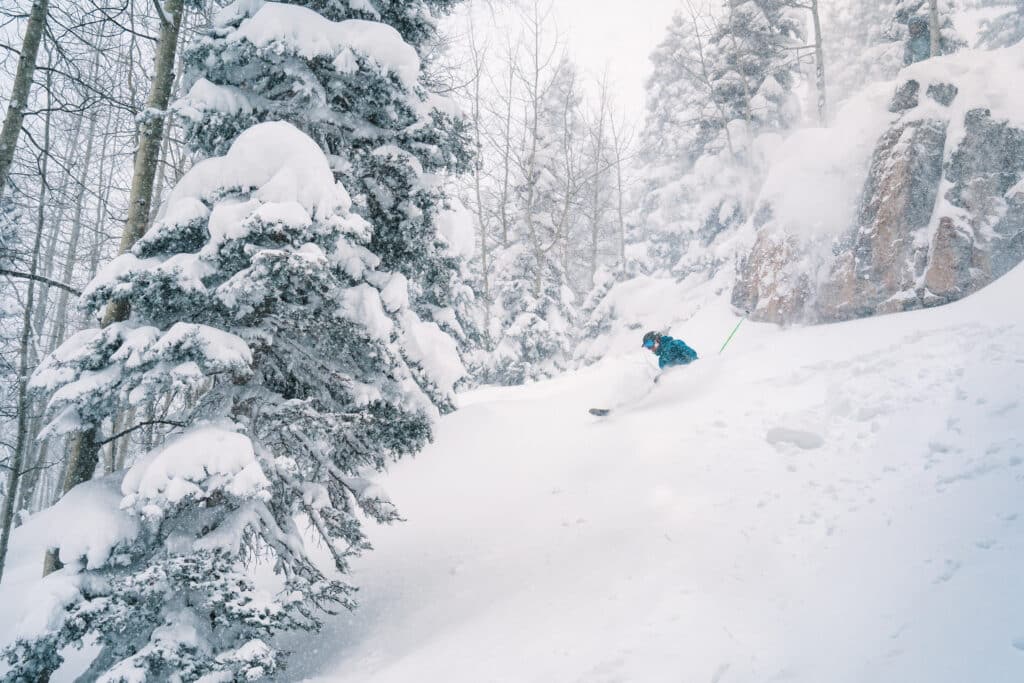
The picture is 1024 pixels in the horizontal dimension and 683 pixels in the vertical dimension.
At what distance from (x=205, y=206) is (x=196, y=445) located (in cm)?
205

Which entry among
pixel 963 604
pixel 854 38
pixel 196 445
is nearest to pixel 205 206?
pixel 196 445

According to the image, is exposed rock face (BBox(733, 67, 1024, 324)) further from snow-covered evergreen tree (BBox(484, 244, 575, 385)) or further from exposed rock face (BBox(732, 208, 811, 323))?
snow-covered evergreen tree (BBox(484, 244, 575, 385))

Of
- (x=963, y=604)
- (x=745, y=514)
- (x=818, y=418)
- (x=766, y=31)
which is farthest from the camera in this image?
(x=766, y=31)

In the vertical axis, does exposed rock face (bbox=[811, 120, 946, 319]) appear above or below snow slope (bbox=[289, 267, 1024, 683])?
above

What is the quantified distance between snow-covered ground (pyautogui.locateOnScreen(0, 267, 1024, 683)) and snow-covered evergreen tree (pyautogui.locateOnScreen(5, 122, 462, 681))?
0.61 meters

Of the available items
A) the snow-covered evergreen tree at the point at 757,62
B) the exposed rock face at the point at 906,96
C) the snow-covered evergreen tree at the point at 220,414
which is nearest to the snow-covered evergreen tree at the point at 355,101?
the snow-covered evergreen tree at the point at 220,414

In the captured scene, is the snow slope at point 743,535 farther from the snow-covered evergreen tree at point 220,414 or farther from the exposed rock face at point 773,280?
the exposed rock face at point 773,280

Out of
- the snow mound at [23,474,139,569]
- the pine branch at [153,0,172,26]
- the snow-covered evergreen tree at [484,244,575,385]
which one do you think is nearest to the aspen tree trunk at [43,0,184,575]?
the pine branch at [153,0,172,26]

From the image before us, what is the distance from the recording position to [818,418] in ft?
21.7

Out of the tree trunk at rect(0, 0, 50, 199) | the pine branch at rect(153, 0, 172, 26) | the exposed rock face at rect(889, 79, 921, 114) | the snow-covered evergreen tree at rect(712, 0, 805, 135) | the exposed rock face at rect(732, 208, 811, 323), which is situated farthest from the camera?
the snow-covered evergreen tree at rect(712, 0, 805, 135)

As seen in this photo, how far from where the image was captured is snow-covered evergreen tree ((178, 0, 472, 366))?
Answer: 5.03 m

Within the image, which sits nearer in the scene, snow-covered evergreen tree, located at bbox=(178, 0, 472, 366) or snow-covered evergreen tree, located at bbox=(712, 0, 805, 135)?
snow-covered evergreen tree, located at bbox=(178, 0, 472, 366)

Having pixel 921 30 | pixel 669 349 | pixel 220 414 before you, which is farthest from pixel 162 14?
pixel 921 30

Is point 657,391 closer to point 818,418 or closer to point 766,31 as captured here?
point 818,418
